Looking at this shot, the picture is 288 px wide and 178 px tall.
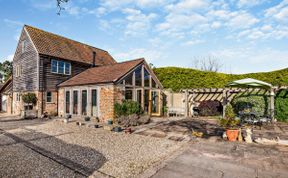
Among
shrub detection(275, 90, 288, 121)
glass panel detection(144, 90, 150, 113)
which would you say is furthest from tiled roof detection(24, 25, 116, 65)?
shrub detection(275, 90, 288, 121)

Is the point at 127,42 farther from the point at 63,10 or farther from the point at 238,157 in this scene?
the point at 238,157

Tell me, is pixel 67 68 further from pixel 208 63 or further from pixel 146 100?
pixel 208 63

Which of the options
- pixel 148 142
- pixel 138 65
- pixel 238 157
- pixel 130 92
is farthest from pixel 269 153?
pixel 138 65

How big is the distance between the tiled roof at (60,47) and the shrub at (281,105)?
58.3 ft

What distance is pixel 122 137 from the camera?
8477 millimetres

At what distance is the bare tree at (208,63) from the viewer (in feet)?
145

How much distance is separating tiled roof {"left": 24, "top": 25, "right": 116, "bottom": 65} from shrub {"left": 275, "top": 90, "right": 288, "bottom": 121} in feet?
58.3

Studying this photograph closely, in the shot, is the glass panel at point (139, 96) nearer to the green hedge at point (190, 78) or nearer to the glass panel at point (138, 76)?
the glass panel at point (138, 76)

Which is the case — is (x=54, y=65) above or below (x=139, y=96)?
above

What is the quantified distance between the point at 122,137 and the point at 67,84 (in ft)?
32.3

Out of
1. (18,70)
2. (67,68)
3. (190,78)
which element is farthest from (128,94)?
(18,70)

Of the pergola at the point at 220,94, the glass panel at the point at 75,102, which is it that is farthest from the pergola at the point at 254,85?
the glass panel at the point at 75,102

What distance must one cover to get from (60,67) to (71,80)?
81.8 inches

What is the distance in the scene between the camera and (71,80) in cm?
1691
